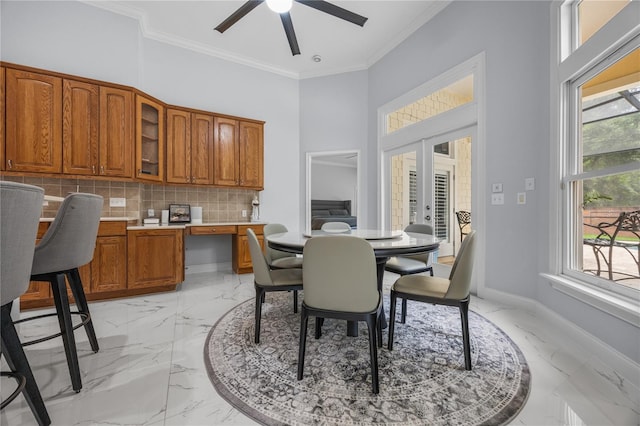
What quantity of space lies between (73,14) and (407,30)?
166 inches

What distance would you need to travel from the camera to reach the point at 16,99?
2.72 m

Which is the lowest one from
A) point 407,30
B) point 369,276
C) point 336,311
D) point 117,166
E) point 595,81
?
point 336,311

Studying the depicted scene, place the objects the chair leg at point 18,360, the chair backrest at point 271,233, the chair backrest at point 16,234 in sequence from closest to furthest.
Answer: the chair backrest at point 16,234 < the chair leg at point 18,360 < the chair backrest at point 271,233

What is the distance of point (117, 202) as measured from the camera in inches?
134

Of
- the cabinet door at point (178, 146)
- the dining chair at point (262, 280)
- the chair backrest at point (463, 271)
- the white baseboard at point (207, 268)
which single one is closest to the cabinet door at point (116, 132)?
the cabinet door at point (178, 146)

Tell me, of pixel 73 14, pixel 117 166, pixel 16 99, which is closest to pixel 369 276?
pixel 117 166

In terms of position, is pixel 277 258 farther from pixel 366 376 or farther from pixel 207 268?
pixel 207 268

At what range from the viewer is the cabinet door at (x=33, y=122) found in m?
2.71

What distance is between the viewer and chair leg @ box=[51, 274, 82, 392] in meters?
1.45

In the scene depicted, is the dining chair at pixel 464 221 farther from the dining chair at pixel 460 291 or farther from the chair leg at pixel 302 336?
the chair leg at pixel 302 336

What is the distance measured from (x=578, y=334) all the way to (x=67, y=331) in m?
3.30

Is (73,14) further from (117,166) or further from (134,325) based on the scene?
(134,325)

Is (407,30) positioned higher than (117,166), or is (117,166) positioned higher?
(407,30)

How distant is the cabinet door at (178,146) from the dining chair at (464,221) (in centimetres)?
370
